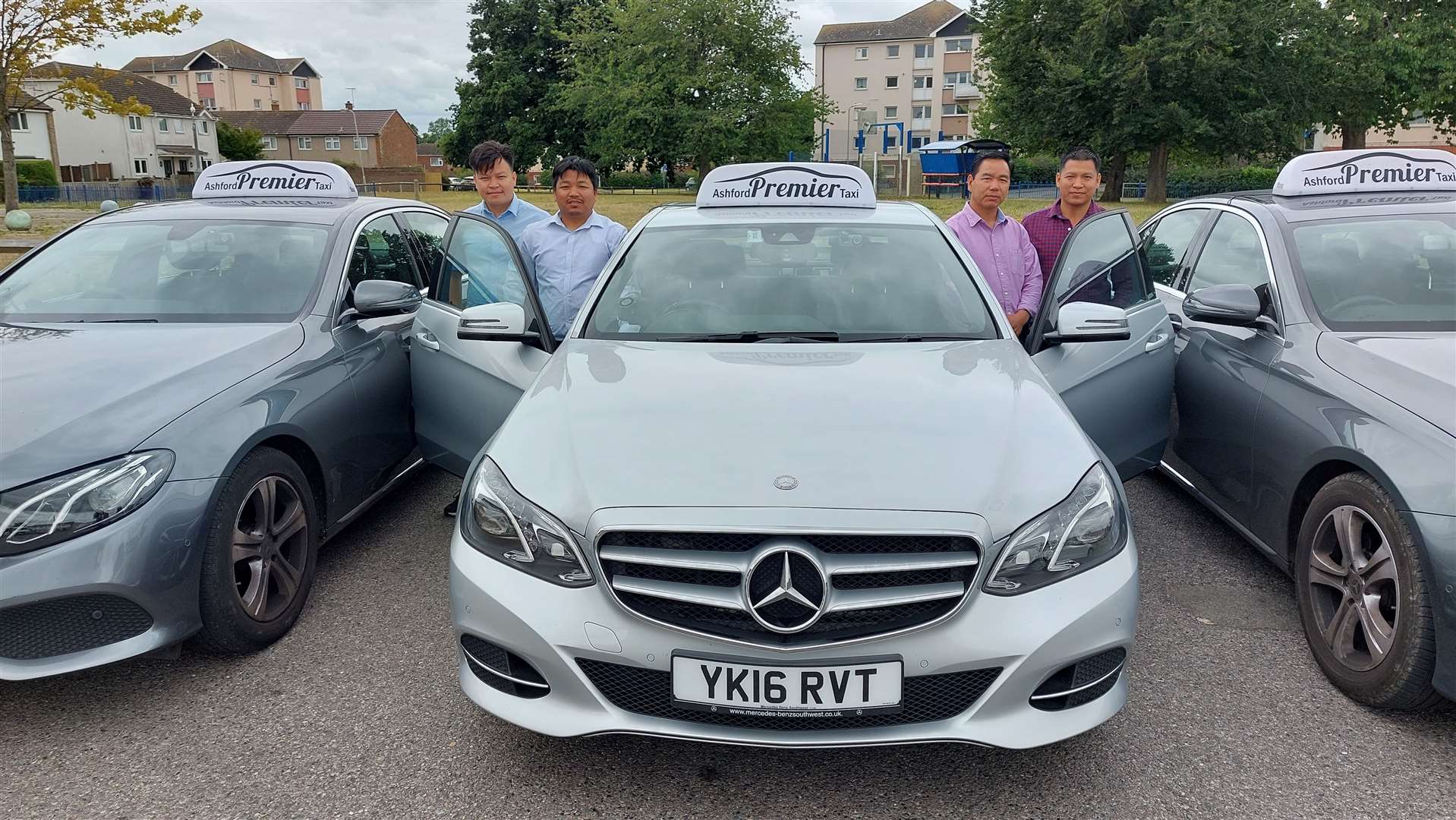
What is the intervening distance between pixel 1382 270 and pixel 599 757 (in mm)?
3527

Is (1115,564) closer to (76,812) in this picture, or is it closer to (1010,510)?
(1010,510)

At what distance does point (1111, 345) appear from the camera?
13.5ft

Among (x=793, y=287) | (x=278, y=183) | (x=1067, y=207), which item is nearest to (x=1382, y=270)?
(x=1067, y=207)

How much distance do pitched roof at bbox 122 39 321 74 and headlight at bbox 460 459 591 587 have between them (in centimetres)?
11969

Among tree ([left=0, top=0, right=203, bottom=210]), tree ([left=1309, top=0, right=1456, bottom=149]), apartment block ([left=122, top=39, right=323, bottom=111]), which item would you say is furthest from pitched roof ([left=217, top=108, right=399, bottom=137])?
tree ([left=1309, top=0, right=1456, bottom=149])

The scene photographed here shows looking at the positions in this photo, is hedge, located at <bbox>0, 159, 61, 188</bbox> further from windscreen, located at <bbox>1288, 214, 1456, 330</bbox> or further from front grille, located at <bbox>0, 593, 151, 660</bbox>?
windscreen, located at <bbox>1288, 214, 1456, 330</bbox>

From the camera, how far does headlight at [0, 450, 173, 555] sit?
111 inches

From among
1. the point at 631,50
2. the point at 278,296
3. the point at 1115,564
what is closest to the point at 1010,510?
the point at 1115,564

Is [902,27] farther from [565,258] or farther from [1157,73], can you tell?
[565,258]

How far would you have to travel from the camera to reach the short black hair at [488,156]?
6.24 m

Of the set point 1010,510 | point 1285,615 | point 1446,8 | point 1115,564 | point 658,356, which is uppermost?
point 1446,8

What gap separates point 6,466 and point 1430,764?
407cm

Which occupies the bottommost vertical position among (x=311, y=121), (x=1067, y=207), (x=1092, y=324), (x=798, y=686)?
(x=798, y=686)

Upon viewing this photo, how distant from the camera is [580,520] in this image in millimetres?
2467
